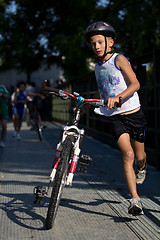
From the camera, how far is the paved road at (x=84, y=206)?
12.2 feet

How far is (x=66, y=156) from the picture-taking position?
3.72 m

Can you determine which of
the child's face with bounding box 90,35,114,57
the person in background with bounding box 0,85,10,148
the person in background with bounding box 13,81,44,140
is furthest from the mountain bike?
the person in background with bounding box 13,81,44,140

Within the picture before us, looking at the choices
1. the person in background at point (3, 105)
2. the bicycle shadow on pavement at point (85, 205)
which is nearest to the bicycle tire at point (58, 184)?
the bicycle shadow on pavement at point (85, 205)

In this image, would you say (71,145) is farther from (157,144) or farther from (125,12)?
(125,12)

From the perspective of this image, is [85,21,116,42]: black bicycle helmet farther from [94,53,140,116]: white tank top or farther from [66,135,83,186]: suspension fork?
[66,135,83,186]: suspension fork

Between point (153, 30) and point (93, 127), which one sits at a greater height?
point (153, 30)

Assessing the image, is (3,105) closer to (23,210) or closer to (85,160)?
(23,210)

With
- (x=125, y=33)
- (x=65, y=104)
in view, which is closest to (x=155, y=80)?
(x=65, y=104)

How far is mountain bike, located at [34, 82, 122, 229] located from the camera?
11.8ft

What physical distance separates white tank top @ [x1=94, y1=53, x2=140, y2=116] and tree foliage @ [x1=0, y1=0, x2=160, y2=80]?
42.1 ft

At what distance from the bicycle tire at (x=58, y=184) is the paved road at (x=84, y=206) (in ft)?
0.50

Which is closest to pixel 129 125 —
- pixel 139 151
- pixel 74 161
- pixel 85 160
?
pixel 139 151

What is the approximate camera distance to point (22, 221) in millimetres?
4043

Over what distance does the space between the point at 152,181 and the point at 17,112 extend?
746 cm
